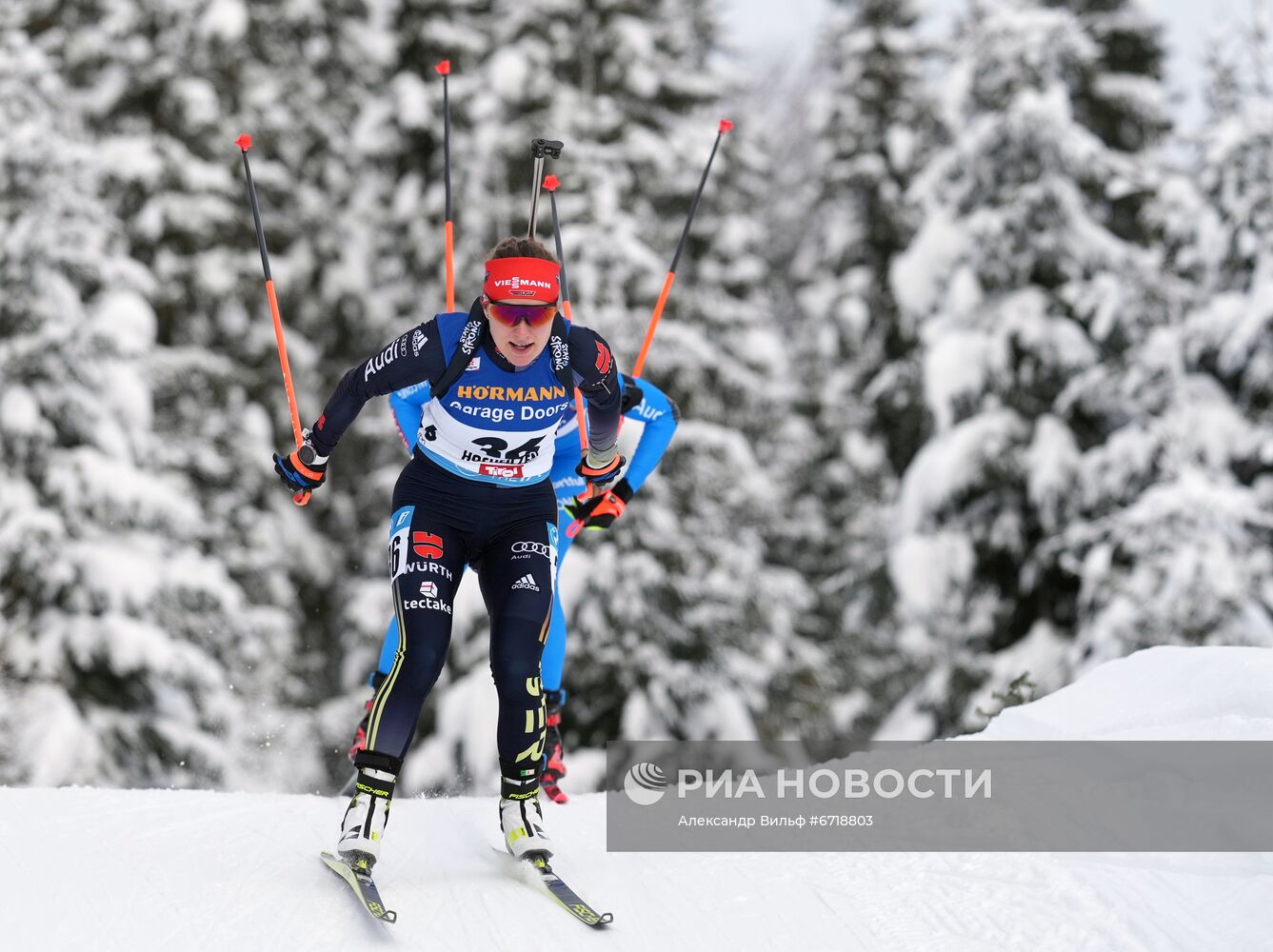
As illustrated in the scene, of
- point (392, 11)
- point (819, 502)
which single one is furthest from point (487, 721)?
point (392, 11)

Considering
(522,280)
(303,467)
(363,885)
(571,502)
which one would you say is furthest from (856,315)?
(363,885)

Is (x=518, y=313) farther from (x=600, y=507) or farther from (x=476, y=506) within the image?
(x=600, y=507)

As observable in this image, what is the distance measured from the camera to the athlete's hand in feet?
17.9

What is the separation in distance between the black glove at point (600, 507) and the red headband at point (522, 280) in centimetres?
146

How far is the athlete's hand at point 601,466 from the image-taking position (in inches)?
215

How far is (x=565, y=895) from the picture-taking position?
15.0ft

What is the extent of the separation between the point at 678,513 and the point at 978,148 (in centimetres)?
534

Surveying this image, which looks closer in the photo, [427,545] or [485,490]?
[427,545]

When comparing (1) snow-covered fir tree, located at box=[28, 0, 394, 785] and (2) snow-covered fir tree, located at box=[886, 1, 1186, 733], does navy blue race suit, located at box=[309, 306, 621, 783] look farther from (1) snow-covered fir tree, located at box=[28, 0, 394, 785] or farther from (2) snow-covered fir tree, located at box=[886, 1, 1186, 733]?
(1) snow-covered fir tree, located at box=[28, 0, 394, 785]

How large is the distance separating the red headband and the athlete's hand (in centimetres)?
94

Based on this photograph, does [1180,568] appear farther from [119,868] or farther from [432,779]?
[119,868]

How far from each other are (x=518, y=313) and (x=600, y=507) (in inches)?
63.3

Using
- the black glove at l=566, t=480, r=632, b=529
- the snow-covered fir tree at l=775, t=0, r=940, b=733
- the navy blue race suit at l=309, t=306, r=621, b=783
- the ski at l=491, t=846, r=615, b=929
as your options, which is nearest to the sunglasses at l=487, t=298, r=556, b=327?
the navy blue race suit at l=309, t=306, r=621, b=783

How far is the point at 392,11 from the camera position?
20.9 m
